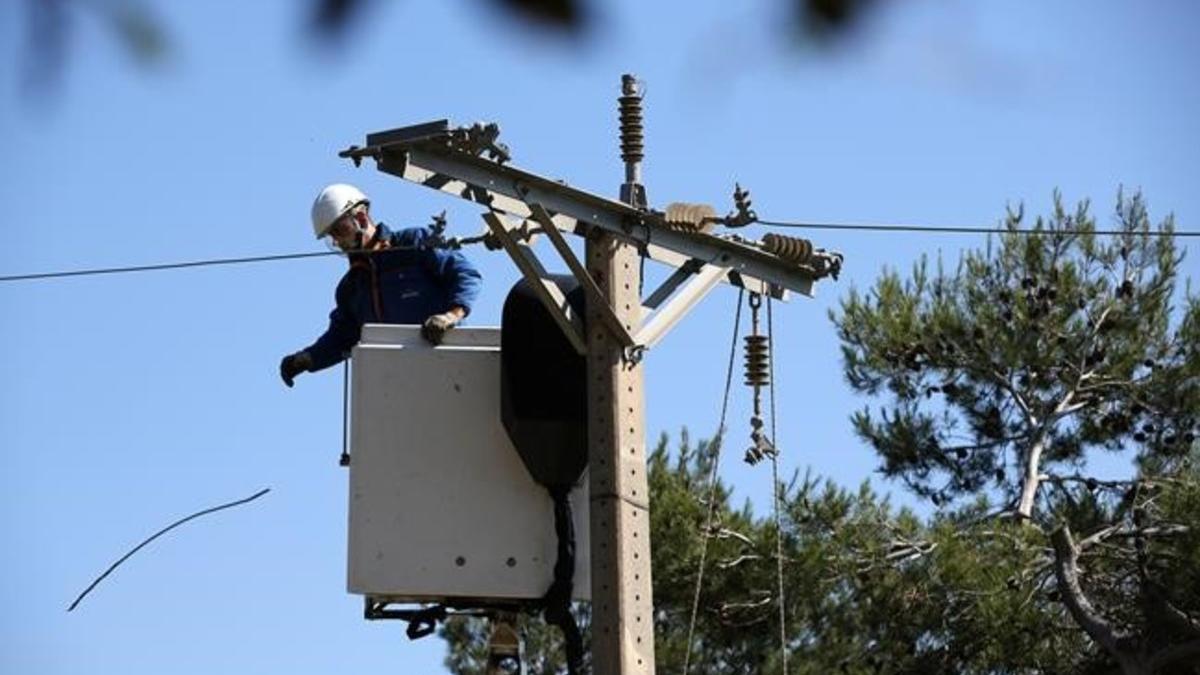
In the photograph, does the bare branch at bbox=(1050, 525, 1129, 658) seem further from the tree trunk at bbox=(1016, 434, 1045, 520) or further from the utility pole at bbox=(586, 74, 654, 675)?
the utility pole at bbox=(586, 74, 654, 675)

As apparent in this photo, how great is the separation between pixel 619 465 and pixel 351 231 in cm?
127

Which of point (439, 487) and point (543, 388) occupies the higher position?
point (543, 388)

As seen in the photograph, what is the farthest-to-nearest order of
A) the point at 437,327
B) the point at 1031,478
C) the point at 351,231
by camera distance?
the point at 1031,478, the point at 351,231, the point at 437,327

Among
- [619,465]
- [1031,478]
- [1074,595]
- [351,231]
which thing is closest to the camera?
[619,465]

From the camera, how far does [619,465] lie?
945cm

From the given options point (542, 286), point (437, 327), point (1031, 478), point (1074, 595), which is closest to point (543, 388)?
point (542, 286)

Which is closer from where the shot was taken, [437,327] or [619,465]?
[437,327]

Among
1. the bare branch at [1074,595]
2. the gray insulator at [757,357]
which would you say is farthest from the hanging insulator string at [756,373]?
the bare branch at [1074,595]

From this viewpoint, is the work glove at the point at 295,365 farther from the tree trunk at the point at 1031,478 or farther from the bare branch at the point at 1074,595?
the tree trunk at the point at 1031,478

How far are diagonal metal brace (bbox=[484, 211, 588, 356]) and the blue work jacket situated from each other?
0.15 meters

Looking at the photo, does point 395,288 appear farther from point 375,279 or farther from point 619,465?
point 619,465

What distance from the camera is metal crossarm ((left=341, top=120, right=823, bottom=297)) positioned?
30.5ft

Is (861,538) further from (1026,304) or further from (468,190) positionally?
(468,190)

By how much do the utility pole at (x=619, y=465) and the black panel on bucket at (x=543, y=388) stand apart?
0.25 feet
